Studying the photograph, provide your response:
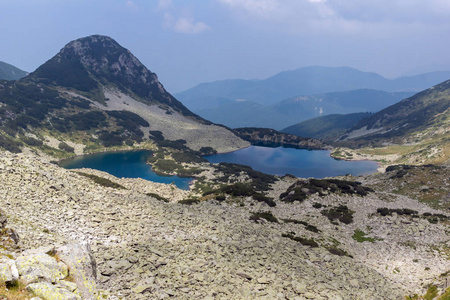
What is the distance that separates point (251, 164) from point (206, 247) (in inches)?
5413

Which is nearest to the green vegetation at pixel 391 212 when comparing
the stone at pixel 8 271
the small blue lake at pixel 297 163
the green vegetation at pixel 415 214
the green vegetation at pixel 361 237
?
the green vegetation at pixel 415 214

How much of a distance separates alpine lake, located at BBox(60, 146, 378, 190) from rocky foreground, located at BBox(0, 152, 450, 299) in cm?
6693

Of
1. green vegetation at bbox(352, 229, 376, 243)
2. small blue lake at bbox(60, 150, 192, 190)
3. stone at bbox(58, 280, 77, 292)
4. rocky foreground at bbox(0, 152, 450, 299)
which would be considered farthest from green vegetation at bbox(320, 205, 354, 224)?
small blue lake at bbox(60, 150, 192, 190)

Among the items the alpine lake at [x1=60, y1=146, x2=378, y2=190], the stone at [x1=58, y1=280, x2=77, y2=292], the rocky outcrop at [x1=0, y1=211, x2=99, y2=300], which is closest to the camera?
the rocky outcrop at [x1=0, y1=211, x2=99, y2=300]

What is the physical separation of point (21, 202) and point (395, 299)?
138ft

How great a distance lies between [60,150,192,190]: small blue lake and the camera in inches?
4528

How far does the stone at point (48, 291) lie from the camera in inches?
433

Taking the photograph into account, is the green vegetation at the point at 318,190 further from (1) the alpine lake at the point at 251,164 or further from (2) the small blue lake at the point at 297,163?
(2) the small blue lake at the point at 297,163

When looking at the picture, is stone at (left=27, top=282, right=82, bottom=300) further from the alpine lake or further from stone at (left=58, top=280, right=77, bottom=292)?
the alpine lake

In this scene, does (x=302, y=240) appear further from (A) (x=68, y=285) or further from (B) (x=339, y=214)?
(A) (x=68, y=285)

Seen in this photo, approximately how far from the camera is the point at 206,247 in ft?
88.6

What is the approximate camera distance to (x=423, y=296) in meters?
29.9

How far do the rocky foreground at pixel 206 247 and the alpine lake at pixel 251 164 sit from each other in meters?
66.9

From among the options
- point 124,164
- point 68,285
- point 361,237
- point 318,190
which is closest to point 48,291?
point 68,285
